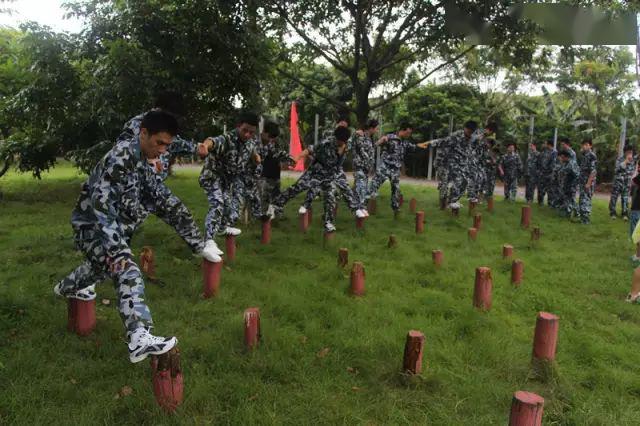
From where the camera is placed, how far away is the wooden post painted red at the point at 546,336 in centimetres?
372

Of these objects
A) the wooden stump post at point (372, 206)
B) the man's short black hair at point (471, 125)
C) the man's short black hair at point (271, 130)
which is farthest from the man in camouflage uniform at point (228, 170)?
the man's short black hair at point (471, 125)

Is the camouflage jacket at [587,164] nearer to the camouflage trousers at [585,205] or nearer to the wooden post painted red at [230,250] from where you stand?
the camouflage trousers at [585,205]

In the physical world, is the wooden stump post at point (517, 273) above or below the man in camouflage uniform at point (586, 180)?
below

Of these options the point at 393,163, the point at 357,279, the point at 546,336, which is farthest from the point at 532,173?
the point at 546,336

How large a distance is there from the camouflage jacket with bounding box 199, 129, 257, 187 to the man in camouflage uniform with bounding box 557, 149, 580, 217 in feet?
27.1

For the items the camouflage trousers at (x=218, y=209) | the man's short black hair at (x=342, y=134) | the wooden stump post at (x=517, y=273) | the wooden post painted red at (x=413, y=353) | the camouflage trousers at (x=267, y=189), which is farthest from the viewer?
the camouflage trousers at (x=267, y=189)

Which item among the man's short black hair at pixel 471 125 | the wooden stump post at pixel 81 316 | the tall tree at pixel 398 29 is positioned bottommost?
the wooden stump post at pixel 81 316

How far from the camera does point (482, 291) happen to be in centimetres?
496

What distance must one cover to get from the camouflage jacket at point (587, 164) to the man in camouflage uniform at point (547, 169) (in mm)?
1051

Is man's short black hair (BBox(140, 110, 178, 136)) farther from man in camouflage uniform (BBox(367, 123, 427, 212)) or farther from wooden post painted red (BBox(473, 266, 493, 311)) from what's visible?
man in camouflage uniform (BBox(367, 123, 427, 212))

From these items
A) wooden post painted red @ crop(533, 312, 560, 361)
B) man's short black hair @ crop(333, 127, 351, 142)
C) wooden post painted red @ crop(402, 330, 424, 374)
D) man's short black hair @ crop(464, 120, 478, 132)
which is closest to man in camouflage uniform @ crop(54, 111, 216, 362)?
wooden post painted red @ crop(402, 330, 424, 374)

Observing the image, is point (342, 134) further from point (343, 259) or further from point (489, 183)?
point (489, 183)

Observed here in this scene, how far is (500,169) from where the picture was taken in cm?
1380

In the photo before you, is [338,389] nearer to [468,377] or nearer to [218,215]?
[468,377]
